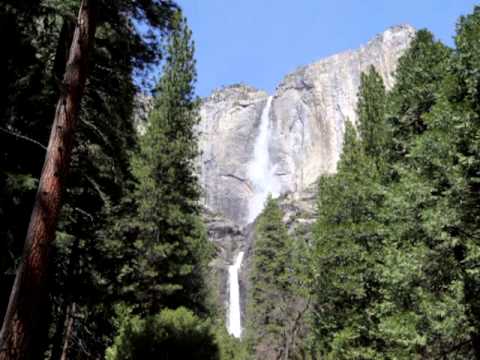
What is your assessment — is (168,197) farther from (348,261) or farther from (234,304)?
(234,304)

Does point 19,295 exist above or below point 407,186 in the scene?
below

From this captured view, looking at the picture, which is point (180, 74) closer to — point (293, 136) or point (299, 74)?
point (293, 136)

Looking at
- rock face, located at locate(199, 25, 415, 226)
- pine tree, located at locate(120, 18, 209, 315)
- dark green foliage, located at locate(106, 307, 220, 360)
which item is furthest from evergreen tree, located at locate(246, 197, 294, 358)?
rock face, located at locate(199, 25, 415, 226)

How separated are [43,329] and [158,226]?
24.4 ft

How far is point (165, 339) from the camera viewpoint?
13648 millimetres

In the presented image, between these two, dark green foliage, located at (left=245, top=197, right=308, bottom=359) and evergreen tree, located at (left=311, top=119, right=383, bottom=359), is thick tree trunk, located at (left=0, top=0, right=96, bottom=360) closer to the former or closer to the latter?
evergreen tree, located at (left=311, top=119, right=383, bottom=359)

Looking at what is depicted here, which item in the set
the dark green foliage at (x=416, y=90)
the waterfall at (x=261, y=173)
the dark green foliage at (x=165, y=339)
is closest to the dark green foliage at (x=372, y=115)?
the dark green foliage at (x=416, y=90)

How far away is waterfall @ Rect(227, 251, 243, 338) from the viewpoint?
1795 inches

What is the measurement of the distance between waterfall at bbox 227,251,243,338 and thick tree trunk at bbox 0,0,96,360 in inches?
1594

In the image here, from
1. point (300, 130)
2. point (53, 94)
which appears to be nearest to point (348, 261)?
point (53, 94)

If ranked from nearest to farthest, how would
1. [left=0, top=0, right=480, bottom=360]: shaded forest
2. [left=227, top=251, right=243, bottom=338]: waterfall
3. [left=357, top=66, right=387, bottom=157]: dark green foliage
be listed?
[left=0, top=0, right=480, bottom=360]: shaded forest → [left=357, top=66, right=387, bottom=157]: dark green foliage → [left=227, top=251, right=243, bottom=338]: waterfall

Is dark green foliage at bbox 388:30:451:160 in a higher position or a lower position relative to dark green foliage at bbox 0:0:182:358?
higher

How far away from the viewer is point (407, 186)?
9.95m

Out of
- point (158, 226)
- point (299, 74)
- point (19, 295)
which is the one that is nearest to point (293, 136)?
point (299, 74)
